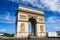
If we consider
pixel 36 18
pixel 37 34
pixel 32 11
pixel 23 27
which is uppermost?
pixel 32 11

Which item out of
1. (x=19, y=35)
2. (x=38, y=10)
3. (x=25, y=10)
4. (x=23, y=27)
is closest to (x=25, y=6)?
(x=25, y=10)

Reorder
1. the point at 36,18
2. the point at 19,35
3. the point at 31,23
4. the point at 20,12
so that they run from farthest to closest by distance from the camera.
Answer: the point at 31,23
the point at 36,18
the point at 20,12
the point at 19,35

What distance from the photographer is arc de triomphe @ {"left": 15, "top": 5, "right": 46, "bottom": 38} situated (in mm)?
25416

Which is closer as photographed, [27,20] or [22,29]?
[22,29]

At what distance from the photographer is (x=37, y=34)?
89.7ft

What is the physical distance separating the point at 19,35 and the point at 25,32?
1.73 metres

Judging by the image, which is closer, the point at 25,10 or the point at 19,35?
the point at 19,35

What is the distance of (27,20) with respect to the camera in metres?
26.9

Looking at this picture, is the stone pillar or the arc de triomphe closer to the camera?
the stone pillar

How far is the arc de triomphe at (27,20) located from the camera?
25.4 metres

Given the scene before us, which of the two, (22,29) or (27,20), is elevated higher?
(27,20)

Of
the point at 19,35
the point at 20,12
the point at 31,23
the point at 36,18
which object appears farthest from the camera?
the point at 31,23

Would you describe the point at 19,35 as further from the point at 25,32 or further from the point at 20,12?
the point at 20,12

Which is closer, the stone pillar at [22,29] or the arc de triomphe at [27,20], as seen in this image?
the stone pillar at [22,29]
